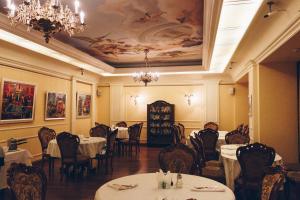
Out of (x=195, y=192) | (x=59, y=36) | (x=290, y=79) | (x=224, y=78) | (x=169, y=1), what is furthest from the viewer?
(x=224, y=78)

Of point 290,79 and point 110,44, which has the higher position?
point 110,44

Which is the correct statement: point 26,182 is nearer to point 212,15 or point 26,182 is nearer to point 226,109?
point 212,15

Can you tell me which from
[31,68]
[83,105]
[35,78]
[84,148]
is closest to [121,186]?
[84,148]

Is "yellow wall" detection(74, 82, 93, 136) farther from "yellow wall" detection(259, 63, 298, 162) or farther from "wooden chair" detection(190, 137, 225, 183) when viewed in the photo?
"yellow wall" detection(259, 63, 298, 162)

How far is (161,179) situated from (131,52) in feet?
20.0

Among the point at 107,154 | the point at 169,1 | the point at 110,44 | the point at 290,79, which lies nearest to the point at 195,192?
the point at 169,1

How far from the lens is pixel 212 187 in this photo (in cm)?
240

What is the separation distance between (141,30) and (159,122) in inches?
203

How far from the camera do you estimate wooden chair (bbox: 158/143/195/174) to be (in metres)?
3.19

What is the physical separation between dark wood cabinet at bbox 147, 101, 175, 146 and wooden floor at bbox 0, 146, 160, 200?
220 centimetres

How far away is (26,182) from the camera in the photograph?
6.88 feet

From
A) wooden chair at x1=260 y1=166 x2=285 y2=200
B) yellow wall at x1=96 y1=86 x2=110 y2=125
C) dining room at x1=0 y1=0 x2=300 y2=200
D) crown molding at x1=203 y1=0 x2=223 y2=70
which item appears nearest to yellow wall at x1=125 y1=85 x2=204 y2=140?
dining room at x1=0 y1=0 x2=300 y2=200

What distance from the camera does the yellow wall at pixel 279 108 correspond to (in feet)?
18.5

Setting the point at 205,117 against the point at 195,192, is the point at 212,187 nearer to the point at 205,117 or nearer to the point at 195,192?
the point at 195,192
